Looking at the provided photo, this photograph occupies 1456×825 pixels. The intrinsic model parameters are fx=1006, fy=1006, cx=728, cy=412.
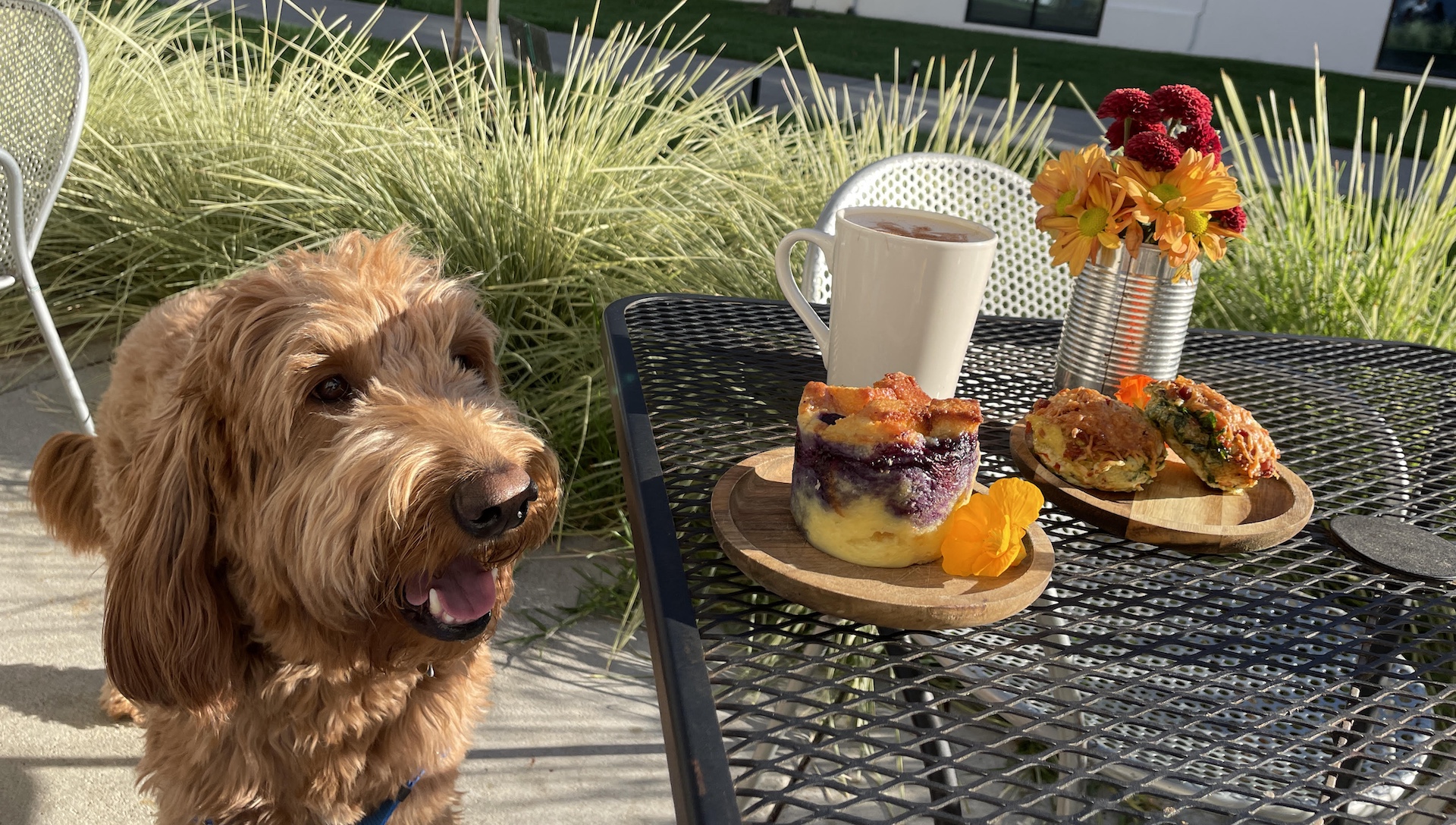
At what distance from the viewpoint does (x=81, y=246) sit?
4547mm

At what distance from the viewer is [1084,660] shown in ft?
4.04

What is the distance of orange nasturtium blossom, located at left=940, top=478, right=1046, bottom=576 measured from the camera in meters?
1.10

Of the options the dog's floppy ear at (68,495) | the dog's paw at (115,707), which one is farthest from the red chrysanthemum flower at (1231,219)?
the dog's paw at (115,707)

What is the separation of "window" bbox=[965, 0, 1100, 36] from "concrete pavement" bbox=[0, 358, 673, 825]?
22.0m

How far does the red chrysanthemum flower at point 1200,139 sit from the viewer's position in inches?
59.4

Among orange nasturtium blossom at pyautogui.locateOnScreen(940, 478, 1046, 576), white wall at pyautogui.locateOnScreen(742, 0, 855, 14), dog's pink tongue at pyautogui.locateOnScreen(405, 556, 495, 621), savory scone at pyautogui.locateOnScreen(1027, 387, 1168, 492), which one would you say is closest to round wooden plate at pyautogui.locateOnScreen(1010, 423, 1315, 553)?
savory scone at pyautogui.locateOnScreen(1027, 387, 1168, 492)

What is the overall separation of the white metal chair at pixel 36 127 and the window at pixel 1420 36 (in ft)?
69.8

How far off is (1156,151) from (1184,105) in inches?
5.2

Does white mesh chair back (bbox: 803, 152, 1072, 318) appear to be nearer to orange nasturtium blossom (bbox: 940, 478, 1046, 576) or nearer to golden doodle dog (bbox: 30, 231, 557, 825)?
golden doodle dog (bbox: 30, 231, 557, 825)

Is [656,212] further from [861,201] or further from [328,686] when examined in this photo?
[328,686]

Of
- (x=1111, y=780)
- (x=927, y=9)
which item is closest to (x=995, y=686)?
(x=1111, y=780)

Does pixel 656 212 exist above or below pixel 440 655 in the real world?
above

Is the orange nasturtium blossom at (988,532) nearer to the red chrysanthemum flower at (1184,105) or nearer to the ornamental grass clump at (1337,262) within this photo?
the red chrysanthemum flower at (1184,105)

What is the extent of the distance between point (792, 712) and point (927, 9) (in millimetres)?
23546
